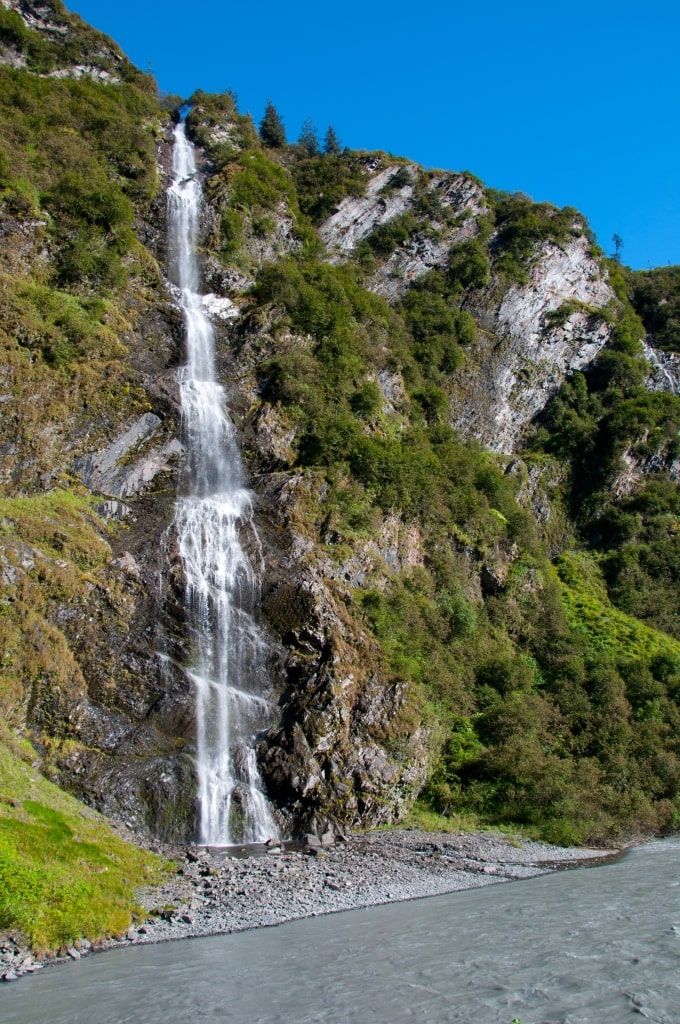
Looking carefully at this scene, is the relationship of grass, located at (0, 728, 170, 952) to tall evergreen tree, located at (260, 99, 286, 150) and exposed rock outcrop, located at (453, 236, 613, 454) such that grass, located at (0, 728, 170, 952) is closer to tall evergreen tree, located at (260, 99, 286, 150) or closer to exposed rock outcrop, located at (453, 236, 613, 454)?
exposed rock outcrop, located at (453, 236, 613, 454)

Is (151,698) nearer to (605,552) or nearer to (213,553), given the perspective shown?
(213,553)

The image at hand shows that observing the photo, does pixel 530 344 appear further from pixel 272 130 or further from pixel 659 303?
pixel 272 130

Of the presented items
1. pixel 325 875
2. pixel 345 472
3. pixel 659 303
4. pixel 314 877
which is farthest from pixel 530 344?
pixel 314 877

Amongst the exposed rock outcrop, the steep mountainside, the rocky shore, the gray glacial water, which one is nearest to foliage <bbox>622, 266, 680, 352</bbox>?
the steep mountainside

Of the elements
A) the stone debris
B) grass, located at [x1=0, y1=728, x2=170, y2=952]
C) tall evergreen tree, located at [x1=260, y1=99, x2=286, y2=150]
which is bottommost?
the stone debris

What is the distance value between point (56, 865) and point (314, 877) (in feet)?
18.0

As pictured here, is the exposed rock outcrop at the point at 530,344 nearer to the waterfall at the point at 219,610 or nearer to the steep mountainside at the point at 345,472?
the steep mountainside at the point at 345,472

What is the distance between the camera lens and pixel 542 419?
43.0m

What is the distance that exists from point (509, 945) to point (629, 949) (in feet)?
5.17

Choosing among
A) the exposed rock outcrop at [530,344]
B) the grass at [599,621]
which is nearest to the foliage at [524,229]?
the exposed rock outcrop at [530,344]

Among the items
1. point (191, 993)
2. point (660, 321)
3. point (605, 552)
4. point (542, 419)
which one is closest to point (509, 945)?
point (191, 993)

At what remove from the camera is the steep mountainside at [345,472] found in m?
19.2

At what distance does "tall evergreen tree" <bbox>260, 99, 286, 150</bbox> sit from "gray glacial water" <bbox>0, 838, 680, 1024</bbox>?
67.4 metres

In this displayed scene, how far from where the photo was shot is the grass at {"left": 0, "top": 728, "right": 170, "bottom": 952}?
10.3 meters
